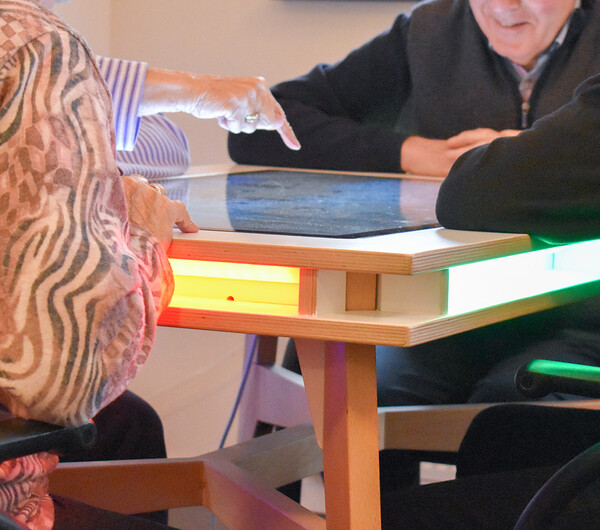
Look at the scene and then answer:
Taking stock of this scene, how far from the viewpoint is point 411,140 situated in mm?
1672

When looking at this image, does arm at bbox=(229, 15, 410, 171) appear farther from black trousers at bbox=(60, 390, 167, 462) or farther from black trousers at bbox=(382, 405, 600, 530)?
black trousers at bbox=(382, 405, 600, 530)

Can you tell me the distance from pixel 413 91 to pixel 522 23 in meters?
0.31

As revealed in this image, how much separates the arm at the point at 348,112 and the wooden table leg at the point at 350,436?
36.1 inches

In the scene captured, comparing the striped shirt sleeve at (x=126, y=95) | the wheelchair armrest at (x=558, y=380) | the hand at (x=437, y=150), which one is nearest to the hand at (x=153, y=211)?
the wheelchair armrest at (x=558, y=380)

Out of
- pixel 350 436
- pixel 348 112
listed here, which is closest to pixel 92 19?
pixel 348 112

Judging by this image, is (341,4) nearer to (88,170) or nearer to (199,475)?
(199,475)

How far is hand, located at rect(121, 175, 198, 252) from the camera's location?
76 centimetres

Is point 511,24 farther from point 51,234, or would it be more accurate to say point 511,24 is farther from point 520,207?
point 51,234

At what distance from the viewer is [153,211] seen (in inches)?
30.3

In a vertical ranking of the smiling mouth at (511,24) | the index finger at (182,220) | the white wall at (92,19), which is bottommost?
the index finger at (182,220)

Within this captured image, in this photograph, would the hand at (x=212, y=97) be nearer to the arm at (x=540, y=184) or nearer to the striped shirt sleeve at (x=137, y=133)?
the striped shirt sleeve at (x=137, y=133)

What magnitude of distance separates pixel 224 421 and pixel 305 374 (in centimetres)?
176

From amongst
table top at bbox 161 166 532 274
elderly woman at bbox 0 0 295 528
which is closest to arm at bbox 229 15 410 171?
table top at bbox 161 166 532 274

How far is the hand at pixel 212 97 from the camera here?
125 centimetres
